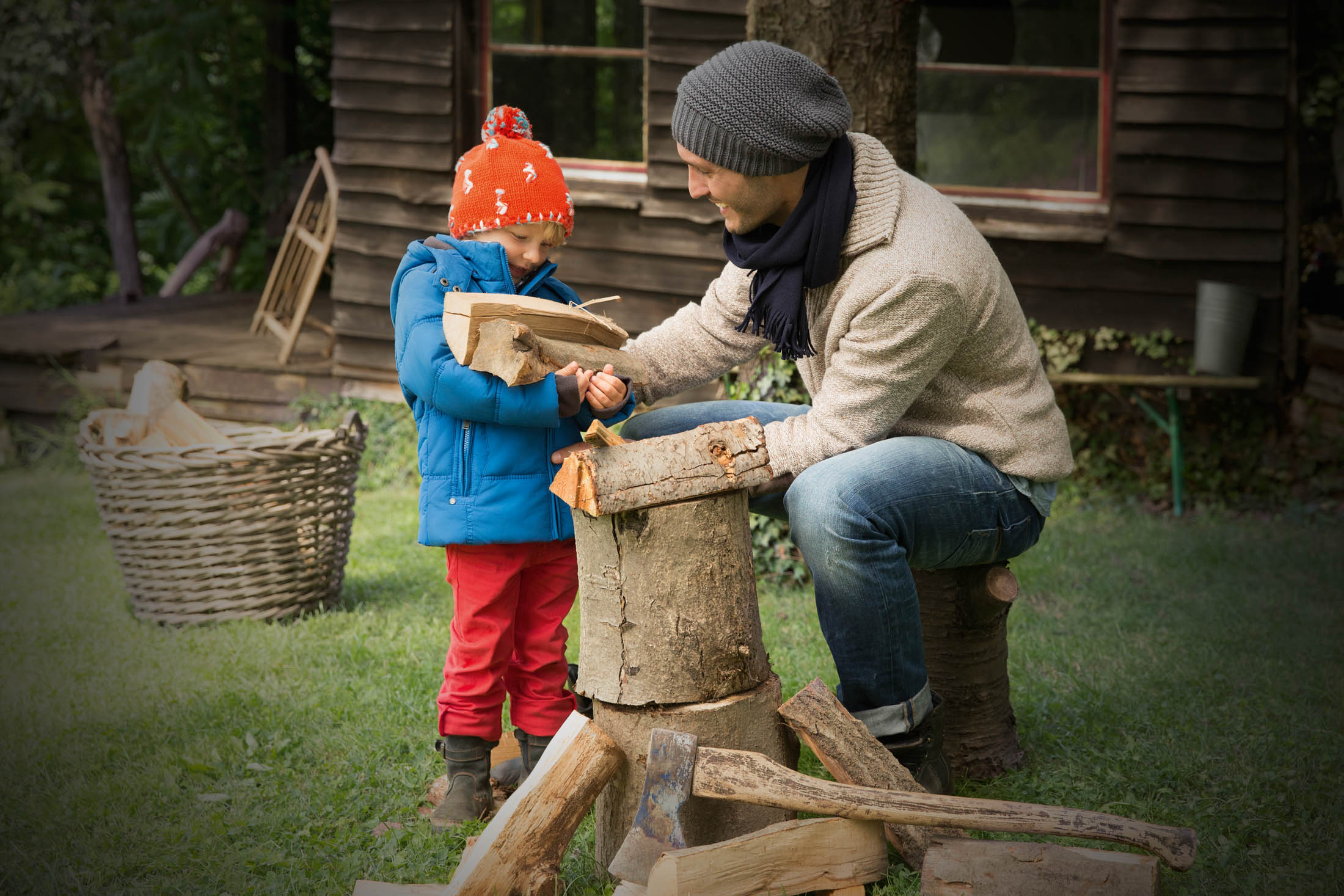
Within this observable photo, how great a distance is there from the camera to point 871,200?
7.20 ft

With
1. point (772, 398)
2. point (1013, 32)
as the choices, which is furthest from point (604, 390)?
point (1013, 32)

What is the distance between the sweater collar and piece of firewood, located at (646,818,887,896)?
44.4 inches

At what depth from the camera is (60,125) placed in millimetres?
9969

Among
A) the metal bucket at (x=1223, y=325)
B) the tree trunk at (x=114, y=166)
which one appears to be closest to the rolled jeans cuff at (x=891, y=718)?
the metal bucket at (x=1223, y=325)

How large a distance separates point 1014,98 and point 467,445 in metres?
4.21

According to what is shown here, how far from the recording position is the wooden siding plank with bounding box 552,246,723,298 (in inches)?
215

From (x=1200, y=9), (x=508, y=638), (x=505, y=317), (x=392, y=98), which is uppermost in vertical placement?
(x=1200, y=9)

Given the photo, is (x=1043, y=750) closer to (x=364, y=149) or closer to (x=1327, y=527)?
(x=1327, y=527)

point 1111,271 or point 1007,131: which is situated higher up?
point 1007,131

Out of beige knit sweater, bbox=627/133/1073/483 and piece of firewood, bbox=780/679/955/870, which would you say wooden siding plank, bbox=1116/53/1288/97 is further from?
piece of firewood, bbox=780/679/955/870

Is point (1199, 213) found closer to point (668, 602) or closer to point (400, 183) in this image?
point (400, 183)

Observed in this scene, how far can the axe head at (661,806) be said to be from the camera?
6.23 feet

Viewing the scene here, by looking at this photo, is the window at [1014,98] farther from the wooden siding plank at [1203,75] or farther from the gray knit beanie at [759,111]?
the gray knit beanie at [759,111]

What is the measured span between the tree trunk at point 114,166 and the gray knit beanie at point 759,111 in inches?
303
